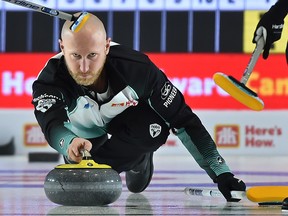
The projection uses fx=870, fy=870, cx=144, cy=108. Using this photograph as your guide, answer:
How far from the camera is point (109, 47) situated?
3.89 meters

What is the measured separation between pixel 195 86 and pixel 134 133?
6567 millimetres

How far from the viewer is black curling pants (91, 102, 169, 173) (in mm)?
4250

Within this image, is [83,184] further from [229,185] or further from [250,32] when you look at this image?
[250,32]

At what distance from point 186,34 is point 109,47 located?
6797 millimetres

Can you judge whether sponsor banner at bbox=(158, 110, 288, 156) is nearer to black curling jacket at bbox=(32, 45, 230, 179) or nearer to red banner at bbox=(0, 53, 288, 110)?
red banner at bbox=(0, 53, 288, 110)

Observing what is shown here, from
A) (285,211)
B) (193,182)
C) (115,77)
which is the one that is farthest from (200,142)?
(193,182)

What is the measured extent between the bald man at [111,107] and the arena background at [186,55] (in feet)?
19.9

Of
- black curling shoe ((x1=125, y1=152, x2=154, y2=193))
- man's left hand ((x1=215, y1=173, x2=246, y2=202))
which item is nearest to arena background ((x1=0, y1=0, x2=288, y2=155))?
black curling shoe ((x1=125, y1=152, x2=154, y2=193))

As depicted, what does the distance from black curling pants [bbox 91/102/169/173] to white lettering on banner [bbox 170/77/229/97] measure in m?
6.38

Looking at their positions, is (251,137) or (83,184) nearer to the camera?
(83,184)

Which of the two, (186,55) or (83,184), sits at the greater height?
(83,184)

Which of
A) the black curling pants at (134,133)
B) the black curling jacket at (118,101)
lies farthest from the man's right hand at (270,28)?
the black curling pants at (134,133)

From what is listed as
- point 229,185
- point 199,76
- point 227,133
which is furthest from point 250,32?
point 229,185

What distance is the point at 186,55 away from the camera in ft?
35.2
